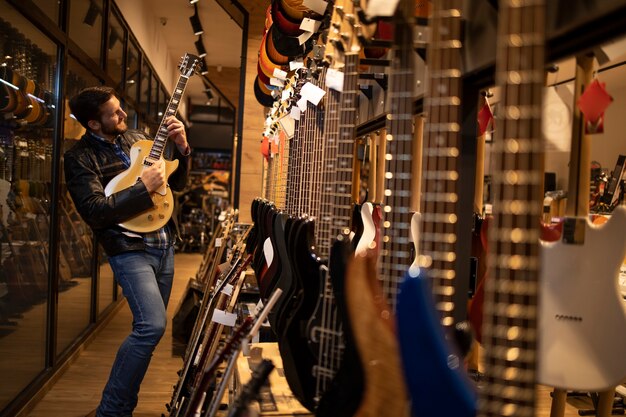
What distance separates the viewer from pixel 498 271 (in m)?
0.94

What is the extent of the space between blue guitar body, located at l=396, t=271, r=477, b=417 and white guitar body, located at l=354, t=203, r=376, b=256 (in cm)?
120

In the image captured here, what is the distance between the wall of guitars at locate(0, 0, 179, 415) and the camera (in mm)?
3314

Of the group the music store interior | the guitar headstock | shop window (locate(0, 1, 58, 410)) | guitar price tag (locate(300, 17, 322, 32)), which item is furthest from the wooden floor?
guitar price tag (locate(300, 17, 322, 32))

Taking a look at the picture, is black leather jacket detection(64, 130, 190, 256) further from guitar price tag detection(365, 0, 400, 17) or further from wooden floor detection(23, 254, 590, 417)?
guitar price tag detection(365, 0, 400, 17)

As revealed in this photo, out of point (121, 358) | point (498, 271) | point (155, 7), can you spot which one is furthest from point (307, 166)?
point (155, 7)

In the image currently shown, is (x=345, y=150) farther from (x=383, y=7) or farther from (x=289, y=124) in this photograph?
(x=289, y=124)

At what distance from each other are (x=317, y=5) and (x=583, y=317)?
1439 millimetres

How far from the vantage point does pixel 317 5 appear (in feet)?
7.38

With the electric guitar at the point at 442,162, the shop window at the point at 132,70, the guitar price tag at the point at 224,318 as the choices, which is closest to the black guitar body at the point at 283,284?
the guitar price tag at the point at 224,318

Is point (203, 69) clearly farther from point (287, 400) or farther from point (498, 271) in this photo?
point (498, 271)

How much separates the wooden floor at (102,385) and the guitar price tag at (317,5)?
8.56ft

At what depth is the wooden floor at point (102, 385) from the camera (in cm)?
383

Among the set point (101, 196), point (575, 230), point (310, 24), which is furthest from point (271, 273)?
point (101, 196)

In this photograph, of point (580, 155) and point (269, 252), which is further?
point (269, 252)
